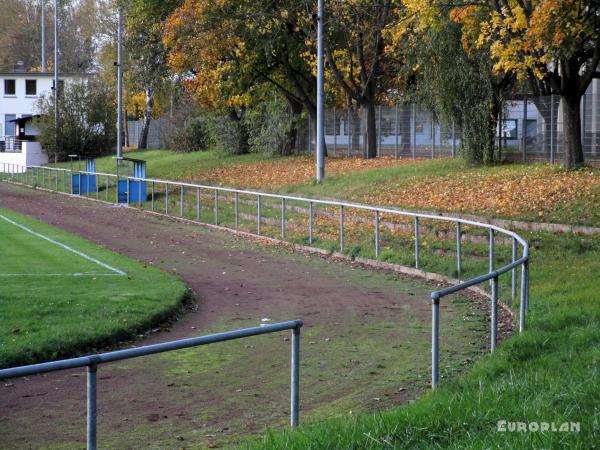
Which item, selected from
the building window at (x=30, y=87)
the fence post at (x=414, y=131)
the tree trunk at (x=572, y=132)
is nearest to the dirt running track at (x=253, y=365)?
the tree trunk at (x=572, y=132)

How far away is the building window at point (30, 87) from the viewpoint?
83375 mm

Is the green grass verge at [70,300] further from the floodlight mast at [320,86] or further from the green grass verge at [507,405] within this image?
the floodlight mast at [320,86]

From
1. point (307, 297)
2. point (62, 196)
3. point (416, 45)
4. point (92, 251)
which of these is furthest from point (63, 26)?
point (307, 297)

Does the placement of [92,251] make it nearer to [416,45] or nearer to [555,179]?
[555,179]

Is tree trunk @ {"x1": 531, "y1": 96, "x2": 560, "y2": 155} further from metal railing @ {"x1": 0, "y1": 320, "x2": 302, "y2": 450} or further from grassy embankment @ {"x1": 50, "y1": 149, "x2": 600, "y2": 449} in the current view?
metal railing @ {"x1": 0, "y1": 320, "x2": 302, "y2": 450}

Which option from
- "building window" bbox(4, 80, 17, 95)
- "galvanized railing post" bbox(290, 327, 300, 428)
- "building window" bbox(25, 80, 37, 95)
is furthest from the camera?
"building window" bbox(4, 80, 17, 95)

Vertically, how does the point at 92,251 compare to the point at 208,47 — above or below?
below

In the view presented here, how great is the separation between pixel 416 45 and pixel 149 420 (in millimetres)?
25406

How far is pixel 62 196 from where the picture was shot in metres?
41.6

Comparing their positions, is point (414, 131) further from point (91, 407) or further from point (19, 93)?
point (19, 93)

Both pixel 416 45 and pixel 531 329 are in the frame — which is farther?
pixel 416 45

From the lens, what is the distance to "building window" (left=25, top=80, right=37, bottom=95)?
83375 mm

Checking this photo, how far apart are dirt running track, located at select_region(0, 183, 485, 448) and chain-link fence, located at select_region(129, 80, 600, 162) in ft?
40.2

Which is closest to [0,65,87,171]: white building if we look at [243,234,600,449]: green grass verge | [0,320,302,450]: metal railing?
[243,234,600,449]: green grass verge
